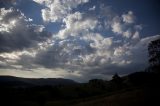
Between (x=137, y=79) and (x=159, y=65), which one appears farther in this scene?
(x=137, y=79)

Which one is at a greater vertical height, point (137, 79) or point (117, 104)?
point (137, 79)

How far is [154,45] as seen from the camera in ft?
239

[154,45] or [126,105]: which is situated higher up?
[154,45]

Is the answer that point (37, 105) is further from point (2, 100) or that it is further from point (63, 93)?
point (63, 93)

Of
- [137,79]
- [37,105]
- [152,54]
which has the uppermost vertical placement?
[152,54]

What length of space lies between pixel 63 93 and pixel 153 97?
7516 centimetres

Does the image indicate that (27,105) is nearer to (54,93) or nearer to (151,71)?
(54,93)

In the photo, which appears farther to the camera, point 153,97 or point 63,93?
point 63,93

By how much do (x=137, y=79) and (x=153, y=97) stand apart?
59425 mm

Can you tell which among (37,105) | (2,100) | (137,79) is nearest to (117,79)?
(137,79)

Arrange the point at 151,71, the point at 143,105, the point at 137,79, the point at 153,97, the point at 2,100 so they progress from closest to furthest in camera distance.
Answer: the point at 143,105 → the point at 153,97 → the point at 2,100 → the point at 151,71 → the point at 137,79

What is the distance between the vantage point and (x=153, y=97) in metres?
Answer: 27.9

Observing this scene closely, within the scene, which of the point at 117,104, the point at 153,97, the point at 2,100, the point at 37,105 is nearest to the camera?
the point at 153,97

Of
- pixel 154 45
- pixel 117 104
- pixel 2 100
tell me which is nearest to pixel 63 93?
pixel 2 100
